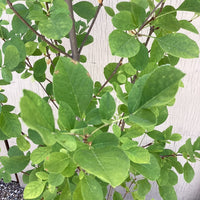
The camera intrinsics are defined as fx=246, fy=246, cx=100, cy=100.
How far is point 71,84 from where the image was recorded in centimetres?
30

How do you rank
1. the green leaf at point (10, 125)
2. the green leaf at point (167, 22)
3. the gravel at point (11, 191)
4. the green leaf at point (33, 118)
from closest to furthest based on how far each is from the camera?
the green leaf at point (33, 118), the green leaf at point (167, 22), the green leaf at point (10, 125), the gravel at point (11, 191)

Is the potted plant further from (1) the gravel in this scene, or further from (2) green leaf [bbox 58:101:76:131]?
(1) the gravel

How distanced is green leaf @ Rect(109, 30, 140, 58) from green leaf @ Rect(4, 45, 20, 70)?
190 mm

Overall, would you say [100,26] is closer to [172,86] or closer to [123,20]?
[123,20]

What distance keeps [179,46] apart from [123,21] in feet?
0.33

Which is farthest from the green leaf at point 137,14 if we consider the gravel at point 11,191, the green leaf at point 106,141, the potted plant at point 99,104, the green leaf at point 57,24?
the gravel at point 11,191

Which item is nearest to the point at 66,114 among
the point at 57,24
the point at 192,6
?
the point at 57,24

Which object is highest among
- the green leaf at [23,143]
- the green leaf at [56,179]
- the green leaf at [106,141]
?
the green leaf at [106,141]

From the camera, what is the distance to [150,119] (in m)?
0.26

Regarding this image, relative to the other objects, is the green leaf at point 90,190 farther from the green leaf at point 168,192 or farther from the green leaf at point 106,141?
the green leaf at point 168,192

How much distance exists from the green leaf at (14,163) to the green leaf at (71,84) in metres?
0.42

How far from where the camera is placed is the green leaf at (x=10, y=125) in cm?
54

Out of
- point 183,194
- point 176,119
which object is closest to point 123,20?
point 176,119

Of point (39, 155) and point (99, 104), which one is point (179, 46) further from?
point (39, 155)
